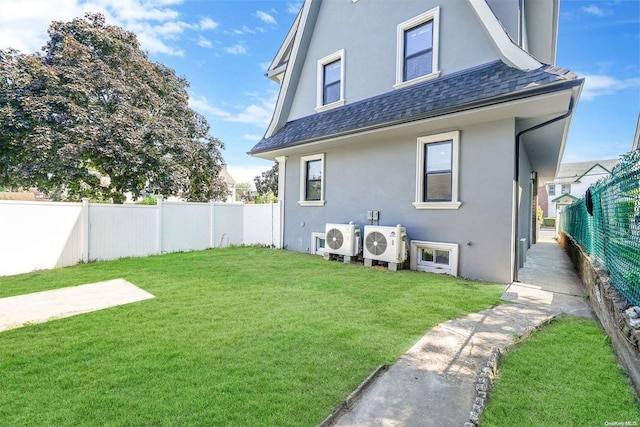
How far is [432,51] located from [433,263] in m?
4.99

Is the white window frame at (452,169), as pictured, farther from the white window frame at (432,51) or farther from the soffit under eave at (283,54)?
the soffit under eave at (283,54)

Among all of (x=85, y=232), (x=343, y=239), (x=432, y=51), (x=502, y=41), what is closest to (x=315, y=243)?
(x=343, y=239)

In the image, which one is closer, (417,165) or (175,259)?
(417,165)

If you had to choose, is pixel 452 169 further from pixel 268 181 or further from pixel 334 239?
pixel 268 181

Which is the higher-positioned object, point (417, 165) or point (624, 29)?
point (624, 29)

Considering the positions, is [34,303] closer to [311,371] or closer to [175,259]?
[175,259]

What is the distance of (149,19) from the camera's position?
10.7 m

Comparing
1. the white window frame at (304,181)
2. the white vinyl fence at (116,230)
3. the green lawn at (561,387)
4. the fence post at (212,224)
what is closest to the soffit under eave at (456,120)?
the white window frame at (304,181)

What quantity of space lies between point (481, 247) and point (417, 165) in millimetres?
2292

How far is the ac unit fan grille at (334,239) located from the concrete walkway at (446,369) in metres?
4.01

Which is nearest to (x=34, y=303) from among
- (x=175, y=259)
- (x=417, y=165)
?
(x=175, y=259)

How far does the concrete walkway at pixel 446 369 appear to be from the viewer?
2.04 meters

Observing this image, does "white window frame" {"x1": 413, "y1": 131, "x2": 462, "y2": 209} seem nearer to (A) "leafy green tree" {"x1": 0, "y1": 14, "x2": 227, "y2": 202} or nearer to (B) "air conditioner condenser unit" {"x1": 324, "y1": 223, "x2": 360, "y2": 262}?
(B) "air conditioner condenser unit" {"x1": 324, "y1": 223, "x2": 360, "y2": 262}

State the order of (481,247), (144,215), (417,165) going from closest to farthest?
(481,247) < (417,165) < (144,215)
